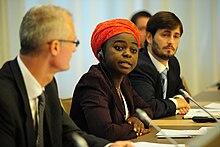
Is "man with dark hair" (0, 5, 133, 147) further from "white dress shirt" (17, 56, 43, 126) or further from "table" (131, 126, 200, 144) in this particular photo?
"table" (131, 126, 200, 144)

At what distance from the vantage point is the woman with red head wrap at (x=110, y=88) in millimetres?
1898

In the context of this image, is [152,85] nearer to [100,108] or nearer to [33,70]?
[100,108]

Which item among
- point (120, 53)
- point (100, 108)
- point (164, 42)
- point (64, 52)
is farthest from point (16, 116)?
point (164, 42)

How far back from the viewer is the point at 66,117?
5.86ft

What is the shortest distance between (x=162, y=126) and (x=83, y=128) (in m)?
0.39

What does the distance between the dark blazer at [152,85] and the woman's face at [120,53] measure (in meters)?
0.43

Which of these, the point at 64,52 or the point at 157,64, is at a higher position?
the point at 64,52

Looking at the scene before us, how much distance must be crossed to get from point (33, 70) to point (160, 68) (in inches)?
56.0

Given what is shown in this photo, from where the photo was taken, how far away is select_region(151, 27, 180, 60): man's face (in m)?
2.68

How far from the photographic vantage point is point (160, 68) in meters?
2.78

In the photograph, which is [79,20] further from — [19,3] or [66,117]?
[66,117]

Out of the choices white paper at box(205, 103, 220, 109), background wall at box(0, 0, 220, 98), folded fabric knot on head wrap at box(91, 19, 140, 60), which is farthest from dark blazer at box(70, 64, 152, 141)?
background wall at box(0, 0, 220, 98)

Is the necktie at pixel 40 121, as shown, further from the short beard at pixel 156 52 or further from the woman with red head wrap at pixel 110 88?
the short beard at pixel 156 52

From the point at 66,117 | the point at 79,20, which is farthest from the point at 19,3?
the point at 66,117
